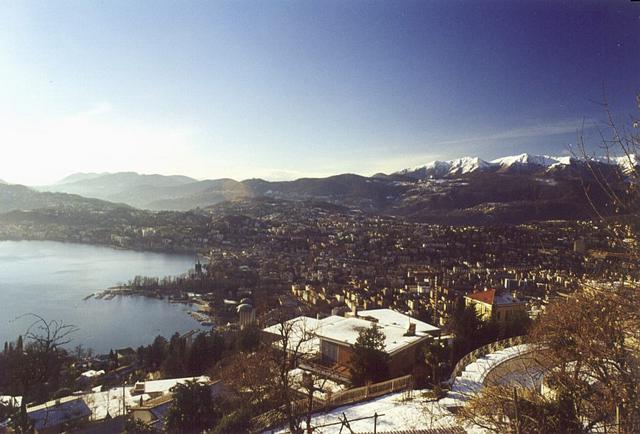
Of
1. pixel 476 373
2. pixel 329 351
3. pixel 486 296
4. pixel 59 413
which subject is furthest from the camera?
pixel 486 296

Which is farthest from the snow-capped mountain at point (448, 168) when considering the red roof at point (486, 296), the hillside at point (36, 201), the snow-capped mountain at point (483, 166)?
the red roof at point (486, 296)

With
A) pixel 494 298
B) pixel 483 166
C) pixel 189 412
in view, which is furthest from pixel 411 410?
pixel 483 166

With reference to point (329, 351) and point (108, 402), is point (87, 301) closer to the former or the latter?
point (108, 402)

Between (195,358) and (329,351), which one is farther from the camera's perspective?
(195,358)

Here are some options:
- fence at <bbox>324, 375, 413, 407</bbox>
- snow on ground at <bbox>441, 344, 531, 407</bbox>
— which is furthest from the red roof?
fence at <bbox>324, 375, 413, 407</bbox>

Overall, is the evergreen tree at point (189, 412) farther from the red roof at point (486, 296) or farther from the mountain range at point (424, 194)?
the mountain range at point (424, 194)

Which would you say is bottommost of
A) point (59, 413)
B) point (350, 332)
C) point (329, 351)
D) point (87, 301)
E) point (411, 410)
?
point (87, 301)

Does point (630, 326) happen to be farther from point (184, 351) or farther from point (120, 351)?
point (120, 351)
